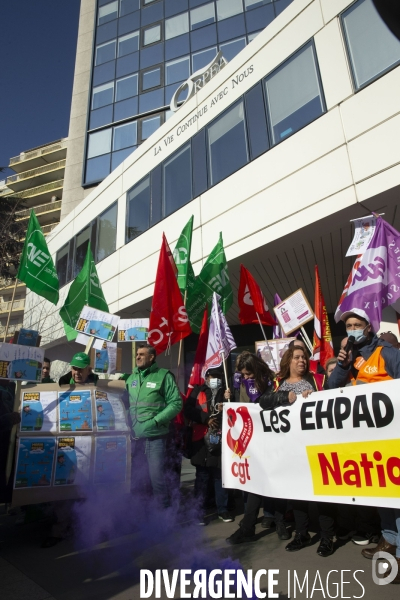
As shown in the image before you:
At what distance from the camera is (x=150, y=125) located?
18938 mm

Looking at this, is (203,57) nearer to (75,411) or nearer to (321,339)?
(321,339)

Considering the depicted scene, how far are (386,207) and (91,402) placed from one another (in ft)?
18.7

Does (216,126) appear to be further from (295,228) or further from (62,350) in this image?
(62,350)

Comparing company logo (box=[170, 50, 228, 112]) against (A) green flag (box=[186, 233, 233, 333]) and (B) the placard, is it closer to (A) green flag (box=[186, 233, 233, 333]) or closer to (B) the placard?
(A) green flag (box=[186, 233, 233, 333])

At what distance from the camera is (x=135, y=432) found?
13.8 feet

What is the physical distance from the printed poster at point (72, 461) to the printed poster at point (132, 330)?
124 inches

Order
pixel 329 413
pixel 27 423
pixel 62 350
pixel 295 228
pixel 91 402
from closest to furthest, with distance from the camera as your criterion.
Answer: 1. pixel 329 413
2. pixel 27 423
3. pixel 91 402
4. pixel 295 228
5. pixel 62 350

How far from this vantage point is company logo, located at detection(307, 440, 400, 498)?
8.82ft

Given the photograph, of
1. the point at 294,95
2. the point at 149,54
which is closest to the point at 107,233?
the point at 294,95

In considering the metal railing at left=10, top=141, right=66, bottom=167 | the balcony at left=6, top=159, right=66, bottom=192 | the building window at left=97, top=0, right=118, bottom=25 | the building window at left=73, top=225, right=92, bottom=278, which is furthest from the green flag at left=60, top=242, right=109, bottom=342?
the metal railing at left=10, top=141, right=66, bottom=167

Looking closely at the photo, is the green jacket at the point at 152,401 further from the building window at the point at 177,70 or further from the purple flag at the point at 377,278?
the building window at the point at 177,70

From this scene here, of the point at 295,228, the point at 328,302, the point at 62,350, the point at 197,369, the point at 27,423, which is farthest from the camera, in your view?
the point at 62,350

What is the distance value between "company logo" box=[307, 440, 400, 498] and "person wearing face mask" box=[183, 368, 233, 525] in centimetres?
147

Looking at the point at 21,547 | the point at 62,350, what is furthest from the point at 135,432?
the point at 62,350
